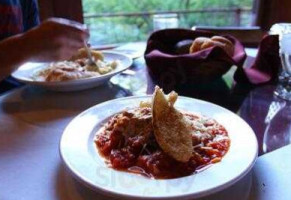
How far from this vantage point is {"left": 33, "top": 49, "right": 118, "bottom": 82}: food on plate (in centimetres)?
104

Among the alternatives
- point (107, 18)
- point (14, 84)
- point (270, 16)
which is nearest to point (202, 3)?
point (270, 16)

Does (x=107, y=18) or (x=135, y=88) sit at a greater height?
(x=135, y=88)

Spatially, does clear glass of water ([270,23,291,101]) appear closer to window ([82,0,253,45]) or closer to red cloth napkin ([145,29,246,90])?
red cloth napkin ([145,29,246,90])

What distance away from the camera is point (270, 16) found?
322 cm

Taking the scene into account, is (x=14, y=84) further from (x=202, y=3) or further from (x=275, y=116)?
(x=202, y=3)

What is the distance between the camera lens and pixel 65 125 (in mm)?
859

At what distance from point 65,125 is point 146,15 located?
3.02m

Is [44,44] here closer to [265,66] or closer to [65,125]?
[65,125]

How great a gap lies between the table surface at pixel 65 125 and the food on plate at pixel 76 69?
0.18 feet

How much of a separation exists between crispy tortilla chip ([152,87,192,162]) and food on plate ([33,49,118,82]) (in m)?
0.47

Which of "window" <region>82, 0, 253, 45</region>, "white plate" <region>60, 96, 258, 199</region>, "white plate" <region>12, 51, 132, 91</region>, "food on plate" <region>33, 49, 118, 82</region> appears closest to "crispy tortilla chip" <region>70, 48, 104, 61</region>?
"food on plate" <region>33, 49, 118, 82</region>

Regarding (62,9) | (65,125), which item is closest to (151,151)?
(65,125)

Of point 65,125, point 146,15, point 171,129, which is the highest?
point 171,129

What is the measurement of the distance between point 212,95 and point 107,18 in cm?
283
